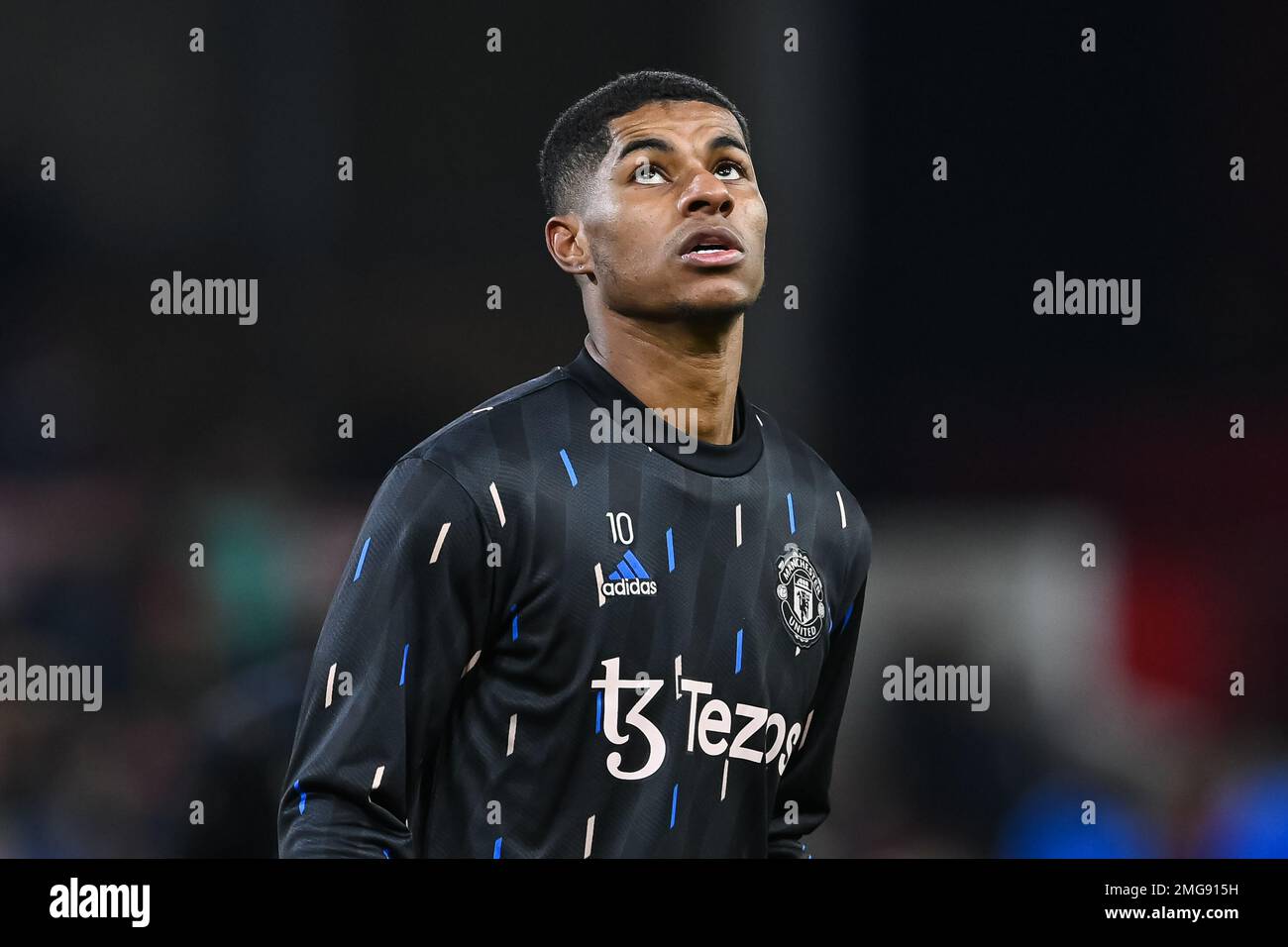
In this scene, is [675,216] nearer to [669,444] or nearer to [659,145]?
[659,145]

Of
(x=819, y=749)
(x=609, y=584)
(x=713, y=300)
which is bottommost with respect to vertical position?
(x=819, y=749)

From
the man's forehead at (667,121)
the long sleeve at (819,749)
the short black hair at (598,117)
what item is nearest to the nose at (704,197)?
the man's forehead at (667,121)

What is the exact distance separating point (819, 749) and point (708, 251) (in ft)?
4.16

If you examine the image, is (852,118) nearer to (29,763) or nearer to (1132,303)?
(1132,303)

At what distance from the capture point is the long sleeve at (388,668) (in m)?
3.13

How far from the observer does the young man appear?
3.23m

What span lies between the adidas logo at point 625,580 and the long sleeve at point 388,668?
0.24 metres

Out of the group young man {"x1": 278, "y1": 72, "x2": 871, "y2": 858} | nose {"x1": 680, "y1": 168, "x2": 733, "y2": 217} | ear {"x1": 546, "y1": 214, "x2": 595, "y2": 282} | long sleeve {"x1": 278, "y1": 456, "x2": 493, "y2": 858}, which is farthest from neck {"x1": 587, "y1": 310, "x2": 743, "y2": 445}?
long sleeve {"x1": 278, "y1": 456, "x2": 493, "y2": 858}

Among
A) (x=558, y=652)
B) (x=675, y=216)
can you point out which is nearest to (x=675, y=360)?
(x=675, y=216)

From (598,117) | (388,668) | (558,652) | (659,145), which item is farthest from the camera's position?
(598,117)

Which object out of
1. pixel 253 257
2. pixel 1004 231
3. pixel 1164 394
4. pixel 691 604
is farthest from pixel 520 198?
pixel 691 604

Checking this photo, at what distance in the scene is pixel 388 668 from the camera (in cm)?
319

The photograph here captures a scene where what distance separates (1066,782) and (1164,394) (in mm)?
2087
